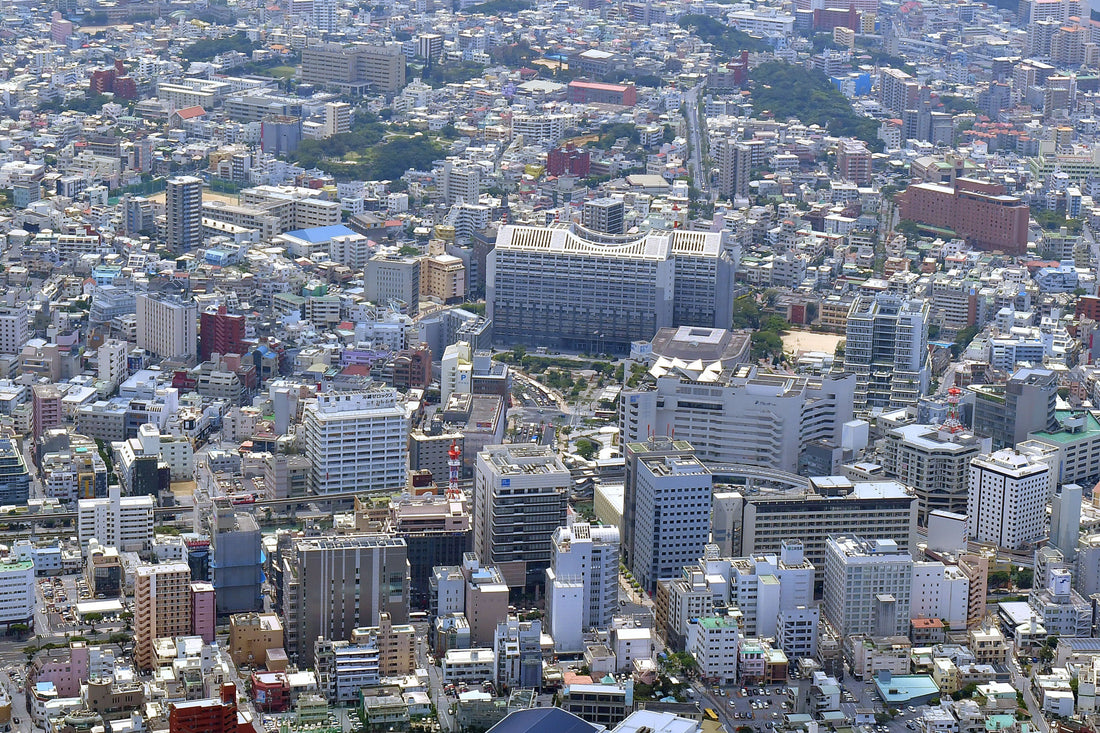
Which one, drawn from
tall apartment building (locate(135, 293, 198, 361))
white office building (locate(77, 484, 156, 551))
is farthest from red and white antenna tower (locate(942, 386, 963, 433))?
tall apartment building (locate(135, 293, 198, 361))

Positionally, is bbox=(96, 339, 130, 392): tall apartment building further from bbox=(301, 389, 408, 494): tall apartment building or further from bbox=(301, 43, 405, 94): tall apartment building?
bbox=(301, 43, 405, 94): tall apartment building

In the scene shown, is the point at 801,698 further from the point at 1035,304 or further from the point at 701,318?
the point at 1035,304

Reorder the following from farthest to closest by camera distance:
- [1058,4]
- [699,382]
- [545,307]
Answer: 1. [1058,4]
2. [545,307]
3. [699,382]

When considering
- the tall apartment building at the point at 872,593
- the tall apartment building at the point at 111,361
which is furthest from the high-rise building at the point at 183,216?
the tall apartment building at the point at 872,593

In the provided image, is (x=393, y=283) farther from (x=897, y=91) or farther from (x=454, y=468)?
(x=897, y=91)

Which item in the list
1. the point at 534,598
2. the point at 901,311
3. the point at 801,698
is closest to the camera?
the point at 801,698

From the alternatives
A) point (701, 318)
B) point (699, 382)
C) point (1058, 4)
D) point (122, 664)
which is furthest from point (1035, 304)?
point (1058, 4)

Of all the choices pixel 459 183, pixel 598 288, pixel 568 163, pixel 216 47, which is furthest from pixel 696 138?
pixel 598 288
